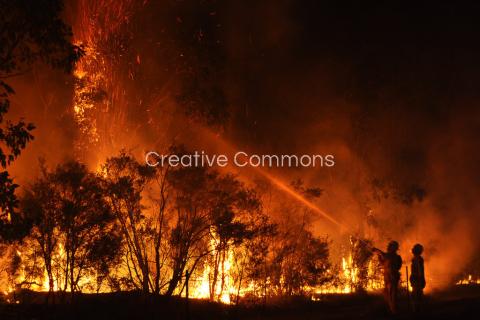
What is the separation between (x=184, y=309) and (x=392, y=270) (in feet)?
19.4

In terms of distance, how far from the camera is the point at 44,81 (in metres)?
26.9

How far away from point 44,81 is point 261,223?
1438 centimetres

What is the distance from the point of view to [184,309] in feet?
51.1

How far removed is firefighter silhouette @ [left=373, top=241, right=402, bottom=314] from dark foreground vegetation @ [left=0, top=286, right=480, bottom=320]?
0.47 meters

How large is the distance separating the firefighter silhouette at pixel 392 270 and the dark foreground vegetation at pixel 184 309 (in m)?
0.47

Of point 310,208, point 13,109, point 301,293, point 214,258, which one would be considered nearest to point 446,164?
point 310,208

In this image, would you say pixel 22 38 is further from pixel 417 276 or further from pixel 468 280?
pixel 468 280

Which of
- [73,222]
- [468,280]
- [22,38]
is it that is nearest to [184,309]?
[73,222]

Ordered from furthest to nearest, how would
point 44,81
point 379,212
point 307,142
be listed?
point 379,212, point 307,142, point 44,81

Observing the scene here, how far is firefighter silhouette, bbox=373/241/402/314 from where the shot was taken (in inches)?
511

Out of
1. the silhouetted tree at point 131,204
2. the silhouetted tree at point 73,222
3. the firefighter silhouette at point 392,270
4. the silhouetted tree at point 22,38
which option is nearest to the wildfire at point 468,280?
the firefighter silhouette at point 392,270

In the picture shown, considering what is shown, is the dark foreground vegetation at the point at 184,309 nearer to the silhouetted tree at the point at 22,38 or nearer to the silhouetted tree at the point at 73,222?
the silhouetted tree at the point at 73,222

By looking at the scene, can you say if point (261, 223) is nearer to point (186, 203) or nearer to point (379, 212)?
point (186, 203)

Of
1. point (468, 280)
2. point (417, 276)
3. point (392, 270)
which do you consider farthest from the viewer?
point (468, 280)
